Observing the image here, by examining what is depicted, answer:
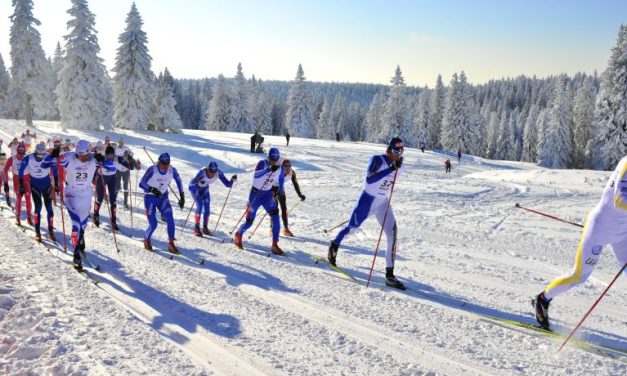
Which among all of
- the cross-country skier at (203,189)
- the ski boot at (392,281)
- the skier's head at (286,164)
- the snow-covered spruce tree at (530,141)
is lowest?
the ski boot at (392,281)

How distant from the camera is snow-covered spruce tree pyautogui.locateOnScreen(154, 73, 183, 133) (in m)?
50.8

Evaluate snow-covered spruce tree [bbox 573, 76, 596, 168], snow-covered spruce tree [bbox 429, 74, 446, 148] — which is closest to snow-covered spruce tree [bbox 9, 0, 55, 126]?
snow-covered spruce tree [bbox 429, 74, 446, 148]

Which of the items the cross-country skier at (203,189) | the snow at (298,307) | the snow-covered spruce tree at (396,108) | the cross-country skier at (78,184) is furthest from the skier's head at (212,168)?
the snow-covered spruce tree at (396,108)

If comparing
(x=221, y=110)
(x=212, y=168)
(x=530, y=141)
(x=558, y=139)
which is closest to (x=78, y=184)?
(x=212, y=168)

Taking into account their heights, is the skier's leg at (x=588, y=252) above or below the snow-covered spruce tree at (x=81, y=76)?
below

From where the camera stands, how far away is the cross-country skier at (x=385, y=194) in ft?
23.1

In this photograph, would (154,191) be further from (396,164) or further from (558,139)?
(558,139)

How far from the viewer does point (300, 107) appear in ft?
218

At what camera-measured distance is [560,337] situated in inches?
208

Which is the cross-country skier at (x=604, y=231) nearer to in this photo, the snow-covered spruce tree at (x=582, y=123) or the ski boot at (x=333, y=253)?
the ski boot at (x=333, y=253)

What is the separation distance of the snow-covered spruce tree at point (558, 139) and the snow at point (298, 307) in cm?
4855

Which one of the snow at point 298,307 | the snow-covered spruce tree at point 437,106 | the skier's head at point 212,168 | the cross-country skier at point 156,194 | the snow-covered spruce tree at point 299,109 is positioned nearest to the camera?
the snow at point 298,307

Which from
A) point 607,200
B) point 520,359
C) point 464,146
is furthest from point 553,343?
point 464,146

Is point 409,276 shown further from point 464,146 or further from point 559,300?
point 464,146
